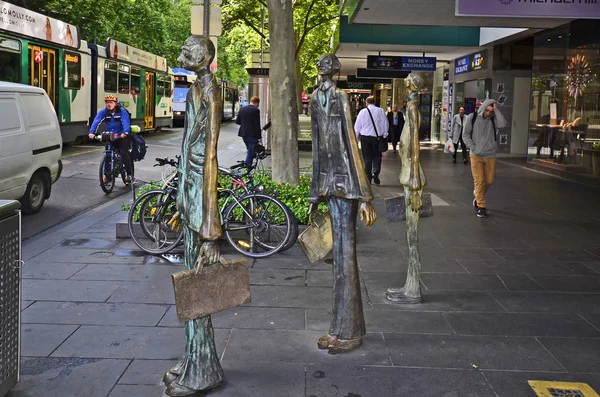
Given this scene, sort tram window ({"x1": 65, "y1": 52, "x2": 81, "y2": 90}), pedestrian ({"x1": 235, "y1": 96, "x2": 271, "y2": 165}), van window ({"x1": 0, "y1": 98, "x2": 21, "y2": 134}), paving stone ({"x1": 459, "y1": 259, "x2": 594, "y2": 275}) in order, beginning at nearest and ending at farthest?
paving stone ({"x1": 459, "y1": 259, "x2": 594, "y2": 275}) < van window ({"x1": 0, "y1": 98, "x2": 21, "y2": 134}) < pedestrian ({"x1": 235, "y1": 96, "x2": 271, "y2": 165}) < tram window ({"x1": 65, "y1": 52, "x2": 81, "y2": 90})

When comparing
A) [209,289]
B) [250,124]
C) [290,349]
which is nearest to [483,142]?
[290,349]

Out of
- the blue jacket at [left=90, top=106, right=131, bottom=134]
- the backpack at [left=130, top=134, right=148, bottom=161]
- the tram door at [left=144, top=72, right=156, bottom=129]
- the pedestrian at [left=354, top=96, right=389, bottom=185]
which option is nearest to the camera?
the blue jacket at [left=90, top=106, right=131, bottom=134]

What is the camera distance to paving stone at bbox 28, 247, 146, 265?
23.5ft

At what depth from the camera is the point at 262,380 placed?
403cm

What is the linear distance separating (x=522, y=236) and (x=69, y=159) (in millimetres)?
13339

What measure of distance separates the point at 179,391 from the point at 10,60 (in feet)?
48.8

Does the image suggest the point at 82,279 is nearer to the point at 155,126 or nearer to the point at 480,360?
the point at 480,360

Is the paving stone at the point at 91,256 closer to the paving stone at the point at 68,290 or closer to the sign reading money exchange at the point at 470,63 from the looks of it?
the paving stone at the point at 68,290

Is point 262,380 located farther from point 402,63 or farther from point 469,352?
point 402,63

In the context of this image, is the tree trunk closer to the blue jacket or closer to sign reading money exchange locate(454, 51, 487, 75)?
the blue jacket

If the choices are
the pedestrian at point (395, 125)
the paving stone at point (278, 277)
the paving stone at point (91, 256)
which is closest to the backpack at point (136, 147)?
the paving stone at point (91, 256)

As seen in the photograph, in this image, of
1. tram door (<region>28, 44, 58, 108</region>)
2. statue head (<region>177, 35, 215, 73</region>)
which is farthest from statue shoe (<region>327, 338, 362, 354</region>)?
tram door (<region>28, 44, 58, 108</region>)

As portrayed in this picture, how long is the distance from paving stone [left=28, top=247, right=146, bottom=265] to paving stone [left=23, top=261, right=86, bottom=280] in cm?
18

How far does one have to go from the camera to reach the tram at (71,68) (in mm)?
16531
